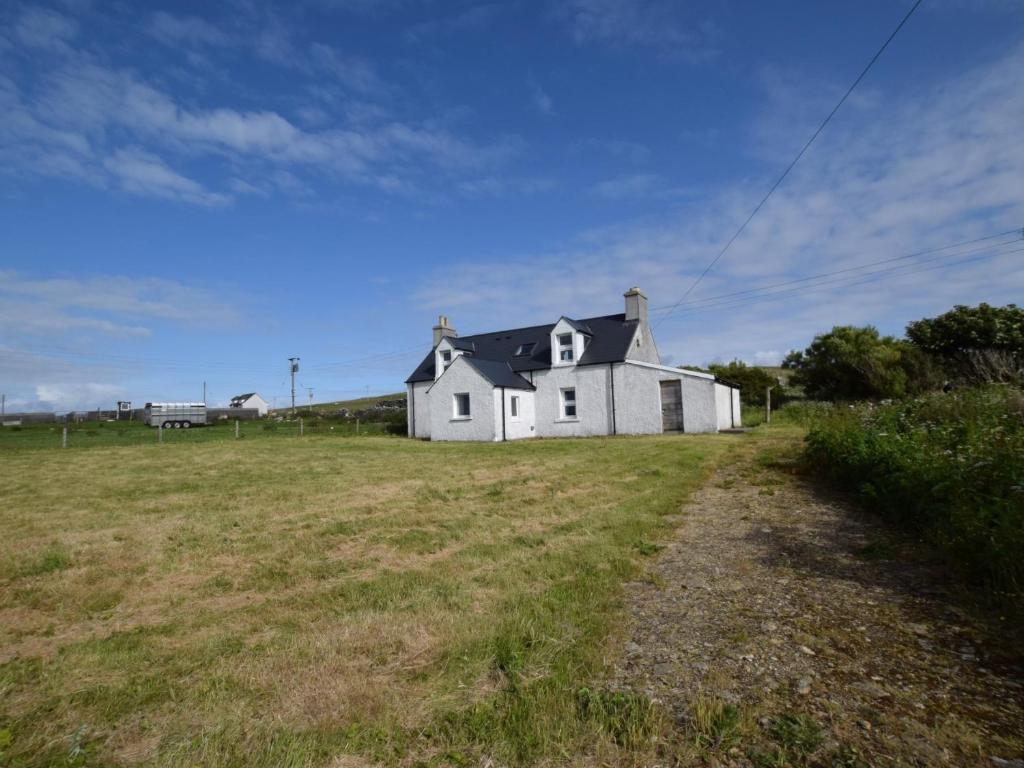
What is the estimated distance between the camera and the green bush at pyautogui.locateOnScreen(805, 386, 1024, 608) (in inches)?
153

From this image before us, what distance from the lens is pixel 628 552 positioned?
5.26 metres

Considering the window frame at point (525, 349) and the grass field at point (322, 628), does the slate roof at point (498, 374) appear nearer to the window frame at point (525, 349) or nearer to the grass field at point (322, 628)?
the window frame at point (525, 349)

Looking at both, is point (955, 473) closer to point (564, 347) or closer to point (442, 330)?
point (564, 347)

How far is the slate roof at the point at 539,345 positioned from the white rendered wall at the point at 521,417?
68.2 inches

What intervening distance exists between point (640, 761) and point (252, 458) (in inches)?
665

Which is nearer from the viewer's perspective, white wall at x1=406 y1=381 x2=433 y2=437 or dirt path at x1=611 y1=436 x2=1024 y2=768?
dirt path at x1=611 y1=436 x2=1024 y2=768

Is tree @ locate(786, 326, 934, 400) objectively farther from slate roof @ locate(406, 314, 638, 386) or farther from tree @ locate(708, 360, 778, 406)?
slate roof @ locate(406, 314, 638, 386)

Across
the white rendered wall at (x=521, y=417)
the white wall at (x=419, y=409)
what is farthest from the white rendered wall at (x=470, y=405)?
the white wall at (x=419, y=409)

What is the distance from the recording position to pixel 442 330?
30.8 meters

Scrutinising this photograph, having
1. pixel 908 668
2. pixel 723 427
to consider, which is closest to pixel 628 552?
pixel 908 668

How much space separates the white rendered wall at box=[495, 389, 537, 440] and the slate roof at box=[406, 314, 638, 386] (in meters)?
1.73

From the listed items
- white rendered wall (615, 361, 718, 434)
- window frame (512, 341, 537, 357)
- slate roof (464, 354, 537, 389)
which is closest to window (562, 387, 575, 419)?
slate roof (464, 354, 537, 389)

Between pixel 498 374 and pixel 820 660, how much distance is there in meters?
22.1

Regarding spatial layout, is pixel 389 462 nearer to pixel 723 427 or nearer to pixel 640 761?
pixel 640 761
